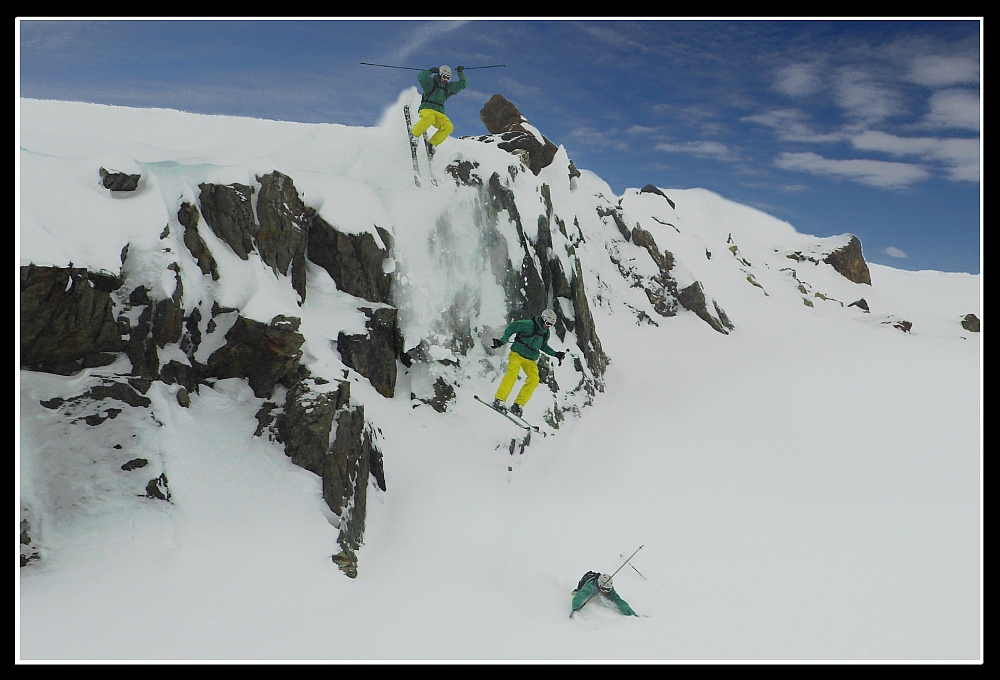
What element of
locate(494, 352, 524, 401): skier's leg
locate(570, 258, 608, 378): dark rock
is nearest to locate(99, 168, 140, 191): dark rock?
locate(494, 352, 524, 401): skier's leg

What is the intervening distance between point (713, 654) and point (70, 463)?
10.0 m

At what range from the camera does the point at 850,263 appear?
133 feet

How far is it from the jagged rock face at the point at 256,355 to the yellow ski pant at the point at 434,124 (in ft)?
24.9

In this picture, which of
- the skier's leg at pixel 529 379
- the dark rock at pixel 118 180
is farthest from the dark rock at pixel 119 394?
the skier's leg at pixel 529 379

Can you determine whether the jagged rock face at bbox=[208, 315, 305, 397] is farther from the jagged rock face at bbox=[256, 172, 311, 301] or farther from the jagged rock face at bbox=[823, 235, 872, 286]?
the jagged rock face at bbox=[823, 235, 872, 286]

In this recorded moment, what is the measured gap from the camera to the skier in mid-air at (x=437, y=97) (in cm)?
1464

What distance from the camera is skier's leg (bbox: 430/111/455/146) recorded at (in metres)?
15.4

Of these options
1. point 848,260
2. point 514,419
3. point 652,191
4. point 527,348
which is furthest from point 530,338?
point 848,260

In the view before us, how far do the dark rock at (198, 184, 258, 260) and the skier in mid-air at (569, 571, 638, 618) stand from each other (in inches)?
345

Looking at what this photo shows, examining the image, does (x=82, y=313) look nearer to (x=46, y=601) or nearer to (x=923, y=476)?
(x=46, y=601)

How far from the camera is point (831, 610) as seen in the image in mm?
10086

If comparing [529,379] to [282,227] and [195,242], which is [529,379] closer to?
[282,227]

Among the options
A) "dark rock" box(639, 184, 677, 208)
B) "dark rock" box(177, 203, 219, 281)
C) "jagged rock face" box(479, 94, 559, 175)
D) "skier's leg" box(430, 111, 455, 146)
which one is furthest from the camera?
"dark rock" box(639, 184, 677, 208)

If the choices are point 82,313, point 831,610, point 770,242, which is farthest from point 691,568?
point 770,242
